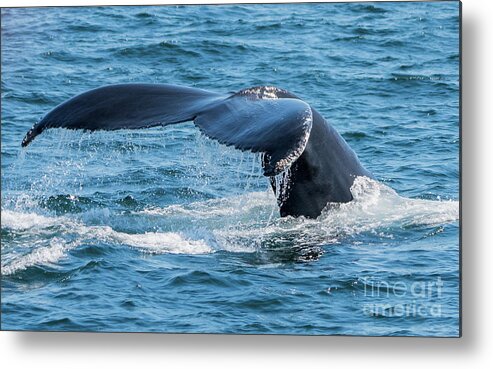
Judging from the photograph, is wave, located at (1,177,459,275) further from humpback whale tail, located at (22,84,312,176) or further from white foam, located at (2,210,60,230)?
humpback whale tail, located at (22,84,312,176)

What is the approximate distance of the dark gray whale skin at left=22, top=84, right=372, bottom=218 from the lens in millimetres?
7039

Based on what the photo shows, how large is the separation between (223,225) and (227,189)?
501mm

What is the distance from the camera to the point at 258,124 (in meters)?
7.23

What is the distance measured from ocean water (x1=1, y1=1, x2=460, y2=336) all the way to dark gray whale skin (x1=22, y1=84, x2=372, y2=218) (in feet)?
0.69

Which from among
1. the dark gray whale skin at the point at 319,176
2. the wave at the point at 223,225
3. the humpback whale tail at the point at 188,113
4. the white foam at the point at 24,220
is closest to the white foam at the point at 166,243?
the wave at the point at 223,225

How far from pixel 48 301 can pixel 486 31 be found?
3401 millimetres

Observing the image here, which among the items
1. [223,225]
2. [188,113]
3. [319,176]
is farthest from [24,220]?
[319,176]

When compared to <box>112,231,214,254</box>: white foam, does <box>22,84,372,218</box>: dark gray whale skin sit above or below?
above

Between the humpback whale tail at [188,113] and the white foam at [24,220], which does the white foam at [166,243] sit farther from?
the humpback whale tail at [188,113]

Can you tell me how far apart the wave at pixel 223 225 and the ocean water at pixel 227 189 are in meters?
0.01

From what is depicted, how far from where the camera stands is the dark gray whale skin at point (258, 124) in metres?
7.04

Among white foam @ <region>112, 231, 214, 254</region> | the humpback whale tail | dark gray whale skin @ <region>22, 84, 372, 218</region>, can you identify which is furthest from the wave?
the humpback whale tail

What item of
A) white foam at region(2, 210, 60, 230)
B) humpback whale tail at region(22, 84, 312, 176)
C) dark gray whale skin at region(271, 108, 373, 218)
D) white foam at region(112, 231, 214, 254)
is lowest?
white foam at region(112, 231, 214, 254)

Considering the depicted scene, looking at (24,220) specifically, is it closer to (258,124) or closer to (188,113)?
(188,113)
